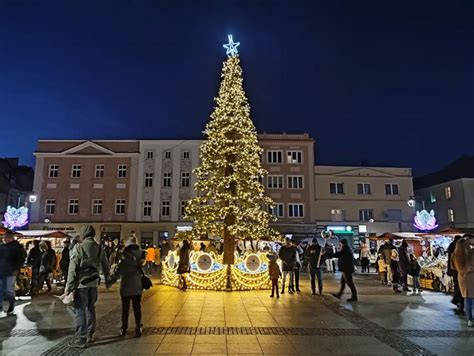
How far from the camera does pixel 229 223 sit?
17734 millimetres

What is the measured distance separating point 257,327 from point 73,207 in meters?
36.4

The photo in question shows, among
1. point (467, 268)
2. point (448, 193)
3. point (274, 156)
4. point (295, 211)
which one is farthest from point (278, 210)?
point (467, 268)

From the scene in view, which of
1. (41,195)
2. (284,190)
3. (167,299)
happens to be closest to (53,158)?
(41,195)

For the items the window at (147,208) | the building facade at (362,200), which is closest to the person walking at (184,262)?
the window at (147,208)

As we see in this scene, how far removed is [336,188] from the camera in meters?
42.7

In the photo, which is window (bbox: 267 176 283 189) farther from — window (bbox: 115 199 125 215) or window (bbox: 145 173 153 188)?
window (bbox: 115 199 125 215)

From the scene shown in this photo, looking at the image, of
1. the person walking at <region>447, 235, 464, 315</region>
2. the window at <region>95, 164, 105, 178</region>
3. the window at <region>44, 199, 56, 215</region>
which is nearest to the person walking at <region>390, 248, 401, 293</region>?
the person walking at <region>447, 235, 464, 315</region>

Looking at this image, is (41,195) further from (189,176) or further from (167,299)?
(167,299)

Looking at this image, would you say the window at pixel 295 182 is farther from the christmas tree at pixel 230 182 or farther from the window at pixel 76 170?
the christmas tree at pixel 230 182

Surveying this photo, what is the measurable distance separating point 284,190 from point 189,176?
9821 millimetres

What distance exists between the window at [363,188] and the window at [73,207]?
94.2ft

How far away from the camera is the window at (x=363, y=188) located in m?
42.7

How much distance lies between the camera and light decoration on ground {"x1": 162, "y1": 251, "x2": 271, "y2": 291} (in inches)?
617

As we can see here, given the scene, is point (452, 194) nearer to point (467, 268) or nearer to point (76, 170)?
point (76, 170)
